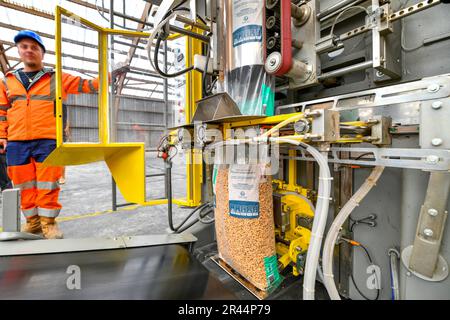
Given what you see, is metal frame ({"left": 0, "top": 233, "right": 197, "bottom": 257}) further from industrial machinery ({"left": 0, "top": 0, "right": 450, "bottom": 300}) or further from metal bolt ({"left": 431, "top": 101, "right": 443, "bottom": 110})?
metal bolt ({"left": 431, "top": 101, "right": 443, "bottom": 110})

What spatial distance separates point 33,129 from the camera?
179 cm

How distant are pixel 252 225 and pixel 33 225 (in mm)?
1947

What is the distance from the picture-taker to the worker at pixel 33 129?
1.79 m

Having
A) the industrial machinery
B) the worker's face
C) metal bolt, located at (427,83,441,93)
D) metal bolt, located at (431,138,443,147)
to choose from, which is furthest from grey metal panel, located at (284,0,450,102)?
the worker's face

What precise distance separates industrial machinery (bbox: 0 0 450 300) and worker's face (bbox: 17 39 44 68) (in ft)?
4.28

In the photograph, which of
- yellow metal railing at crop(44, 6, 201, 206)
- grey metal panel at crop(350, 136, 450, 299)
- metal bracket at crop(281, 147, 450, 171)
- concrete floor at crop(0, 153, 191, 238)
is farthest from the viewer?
concrete floor at crop(0, 153, 191, 238)

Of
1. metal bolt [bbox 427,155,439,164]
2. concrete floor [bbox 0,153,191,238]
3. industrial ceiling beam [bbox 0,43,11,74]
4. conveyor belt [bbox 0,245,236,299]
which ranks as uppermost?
industrial ceiling beam [bbox 0,43,11,74]

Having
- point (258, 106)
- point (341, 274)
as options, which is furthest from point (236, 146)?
point (341, 274)

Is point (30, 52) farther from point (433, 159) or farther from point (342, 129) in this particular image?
point (433, 159)

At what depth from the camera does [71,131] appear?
1.80 metres

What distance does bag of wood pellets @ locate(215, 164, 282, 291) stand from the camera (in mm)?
1121

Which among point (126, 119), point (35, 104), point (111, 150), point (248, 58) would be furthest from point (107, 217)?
point (248, 58)

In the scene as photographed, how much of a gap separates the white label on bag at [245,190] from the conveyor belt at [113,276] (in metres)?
0.33
